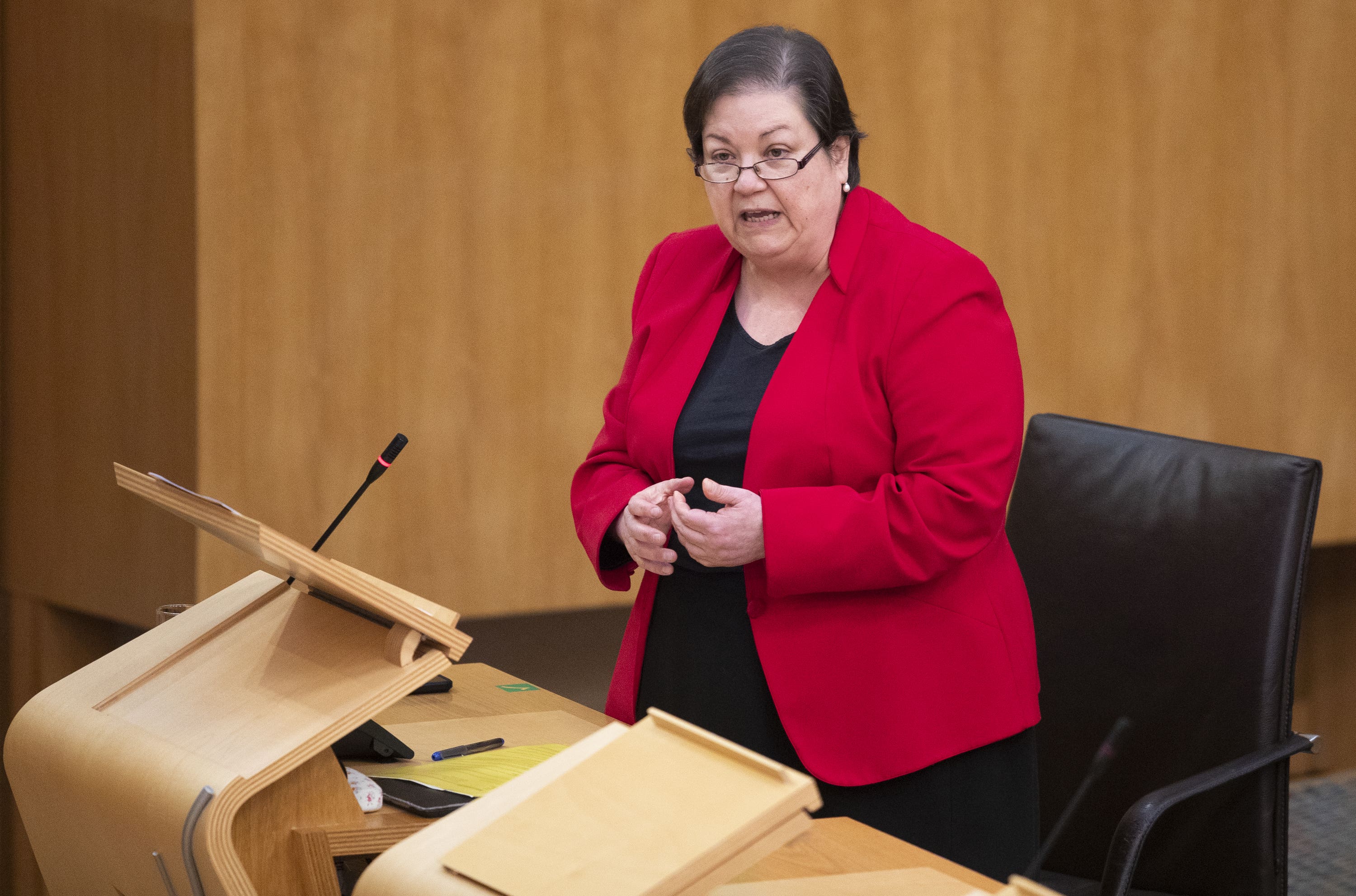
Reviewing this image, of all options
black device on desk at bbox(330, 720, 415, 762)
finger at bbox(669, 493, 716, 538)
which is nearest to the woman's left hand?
finger at bbox(669, 493, 716, 538)

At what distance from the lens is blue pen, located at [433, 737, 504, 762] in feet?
5.21

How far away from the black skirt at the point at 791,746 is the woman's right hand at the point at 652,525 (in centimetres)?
8

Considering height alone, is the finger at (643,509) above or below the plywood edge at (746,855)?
above

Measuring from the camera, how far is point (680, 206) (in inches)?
125

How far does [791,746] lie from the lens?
1665 millimetres

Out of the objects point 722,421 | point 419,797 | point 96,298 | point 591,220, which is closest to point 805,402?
point 722,421

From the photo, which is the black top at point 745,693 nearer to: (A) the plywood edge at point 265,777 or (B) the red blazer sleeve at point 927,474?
(B) the red blazer sleeve at point 927,474

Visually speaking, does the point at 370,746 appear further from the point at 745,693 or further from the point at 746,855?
the point at 746,855

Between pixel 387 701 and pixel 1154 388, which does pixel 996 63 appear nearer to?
pixel 1154 388

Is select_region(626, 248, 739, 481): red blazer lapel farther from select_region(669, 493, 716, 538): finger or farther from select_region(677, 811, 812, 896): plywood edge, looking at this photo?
select_region(677, 811, 812, 896): plywood edge

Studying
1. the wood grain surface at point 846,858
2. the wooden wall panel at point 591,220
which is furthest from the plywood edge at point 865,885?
the wooden wall panel at point 591,220

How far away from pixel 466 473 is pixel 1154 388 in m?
1.84

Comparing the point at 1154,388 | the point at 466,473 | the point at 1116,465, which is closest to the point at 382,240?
the point at 466,473

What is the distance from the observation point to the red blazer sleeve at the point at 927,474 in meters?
1.54
